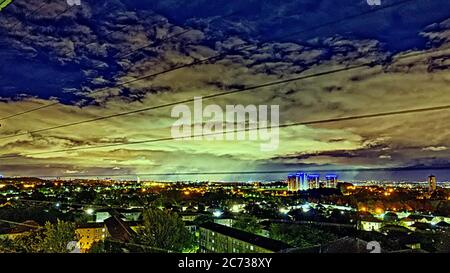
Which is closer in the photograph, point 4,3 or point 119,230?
point 4,3

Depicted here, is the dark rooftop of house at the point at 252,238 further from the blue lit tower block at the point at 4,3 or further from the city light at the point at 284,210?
the city light at the point at 284,210

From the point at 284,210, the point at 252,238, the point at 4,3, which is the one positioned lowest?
the point at 284,210

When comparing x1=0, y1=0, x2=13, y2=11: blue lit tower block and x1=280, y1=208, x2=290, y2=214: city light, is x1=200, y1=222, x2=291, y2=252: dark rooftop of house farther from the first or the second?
x1=280, y1=208, x2=290, y2=214: city light

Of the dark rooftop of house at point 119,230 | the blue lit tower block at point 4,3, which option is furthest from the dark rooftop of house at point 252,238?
the blue lit tower block at point 4,3

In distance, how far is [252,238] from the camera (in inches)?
428

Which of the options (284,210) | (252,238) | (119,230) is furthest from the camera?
(284,210)

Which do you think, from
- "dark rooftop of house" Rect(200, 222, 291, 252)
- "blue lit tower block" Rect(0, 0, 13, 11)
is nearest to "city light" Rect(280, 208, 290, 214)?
"dark rooftop of house" Rect(200, 222, 291, 252)

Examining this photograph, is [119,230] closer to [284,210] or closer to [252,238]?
[252,238]

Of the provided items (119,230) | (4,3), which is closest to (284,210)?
(119,230)

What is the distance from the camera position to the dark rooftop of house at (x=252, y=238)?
9696mm
